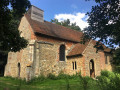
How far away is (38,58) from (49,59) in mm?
1888

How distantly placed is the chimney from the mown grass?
9609mm

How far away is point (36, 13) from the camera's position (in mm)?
18797

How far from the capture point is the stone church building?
47.2 feet

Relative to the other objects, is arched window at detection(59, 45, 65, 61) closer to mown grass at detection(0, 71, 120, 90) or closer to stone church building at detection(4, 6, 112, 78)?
stone church building at detection(4, 6, 112, 78)

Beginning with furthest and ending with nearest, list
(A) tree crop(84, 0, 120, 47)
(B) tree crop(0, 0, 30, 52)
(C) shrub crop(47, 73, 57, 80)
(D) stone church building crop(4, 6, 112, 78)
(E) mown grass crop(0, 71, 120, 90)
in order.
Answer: (C) shrub crop(47, 73, 57, 80) → (D) stone church building crop(4, 6, 112, 78) → (B) tree crop(0, 0, 30, 52) → (E) mown grass crop(0, 71, 120, 90) → (A) tree crop(84, 0, 120, 47)

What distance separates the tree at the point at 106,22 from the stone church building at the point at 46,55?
9.70 metres

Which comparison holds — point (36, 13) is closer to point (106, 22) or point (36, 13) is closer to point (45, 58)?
point (45, 58)

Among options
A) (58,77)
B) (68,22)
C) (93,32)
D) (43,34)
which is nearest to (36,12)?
(43,34)

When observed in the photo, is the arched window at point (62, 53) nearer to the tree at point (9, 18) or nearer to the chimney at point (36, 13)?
the chimney at point (36, 13)

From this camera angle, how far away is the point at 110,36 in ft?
18.0

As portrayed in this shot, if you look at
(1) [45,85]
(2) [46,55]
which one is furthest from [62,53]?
(1) [45,85]

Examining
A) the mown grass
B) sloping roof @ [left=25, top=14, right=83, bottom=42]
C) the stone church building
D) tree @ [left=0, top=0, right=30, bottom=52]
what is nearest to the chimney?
the stone church building

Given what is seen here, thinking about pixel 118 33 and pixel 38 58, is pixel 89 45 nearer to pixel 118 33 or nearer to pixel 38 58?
pixel 38 58

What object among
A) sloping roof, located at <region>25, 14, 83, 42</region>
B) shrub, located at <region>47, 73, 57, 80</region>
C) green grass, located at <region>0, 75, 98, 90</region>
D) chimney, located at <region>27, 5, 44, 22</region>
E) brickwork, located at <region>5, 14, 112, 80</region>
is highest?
chimney, located at <region>27, 5, 44, 22</region>
